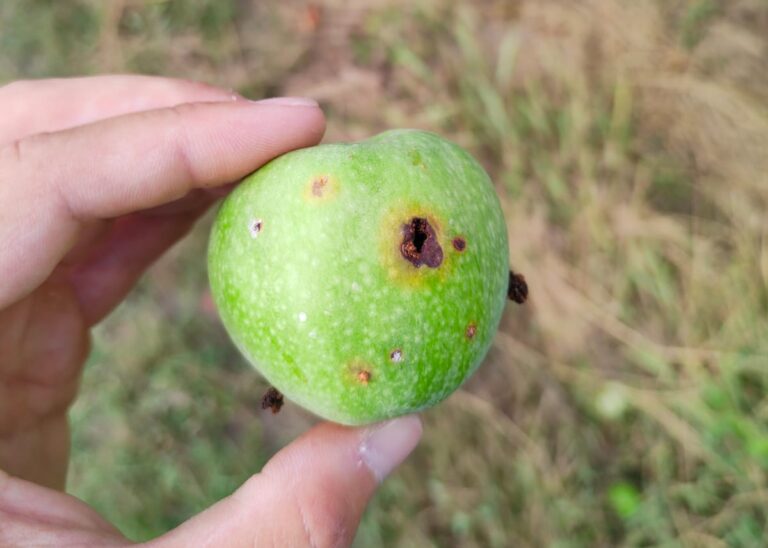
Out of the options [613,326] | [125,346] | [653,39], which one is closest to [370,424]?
[613,326]

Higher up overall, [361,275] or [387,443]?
[361,275]

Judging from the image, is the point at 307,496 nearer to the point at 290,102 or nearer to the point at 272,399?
the point at 272,399

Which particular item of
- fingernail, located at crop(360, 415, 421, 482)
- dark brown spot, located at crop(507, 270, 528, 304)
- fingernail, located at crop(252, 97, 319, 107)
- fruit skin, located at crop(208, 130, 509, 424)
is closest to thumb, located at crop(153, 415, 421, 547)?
fingernail, located at crop(360, 415, 421, 482)

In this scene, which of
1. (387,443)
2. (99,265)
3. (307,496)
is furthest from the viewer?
(99,265)

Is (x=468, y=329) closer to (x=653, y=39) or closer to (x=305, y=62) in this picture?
(x=653, y=39)

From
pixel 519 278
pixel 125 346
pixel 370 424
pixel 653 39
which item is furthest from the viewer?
pixel 125 346

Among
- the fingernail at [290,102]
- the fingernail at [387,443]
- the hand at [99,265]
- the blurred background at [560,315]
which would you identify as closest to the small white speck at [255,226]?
the hand at [99,265]

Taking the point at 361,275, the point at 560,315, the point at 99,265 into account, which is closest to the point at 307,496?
the point at 361,275

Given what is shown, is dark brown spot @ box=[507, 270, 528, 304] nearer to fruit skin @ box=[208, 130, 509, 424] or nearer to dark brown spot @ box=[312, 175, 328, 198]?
fruit skin @ box=[208, 130, 509, 424]
